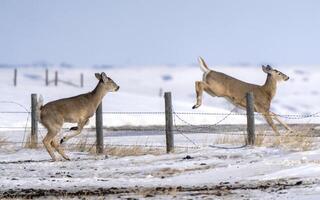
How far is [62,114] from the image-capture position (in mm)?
16922

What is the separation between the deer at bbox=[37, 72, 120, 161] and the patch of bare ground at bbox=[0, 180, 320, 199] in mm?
5284

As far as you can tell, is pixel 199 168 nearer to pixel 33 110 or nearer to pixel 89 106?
pixel 89 106

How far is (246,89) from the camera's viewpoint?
21219 mm

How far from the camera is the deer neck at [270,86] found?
2166 centimetres

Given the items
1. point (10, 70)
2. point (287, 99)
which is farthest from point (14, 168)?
point (287, 99)

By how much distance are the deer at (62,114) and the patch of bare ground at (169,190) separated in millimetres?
5284

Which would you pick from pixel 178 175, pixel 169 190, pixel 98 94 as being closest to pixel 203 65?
pixel 98 94

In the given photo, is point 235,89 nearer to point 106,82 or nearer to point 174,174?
point 106,82

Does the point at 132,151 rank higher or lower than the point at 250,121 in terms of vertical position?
lower

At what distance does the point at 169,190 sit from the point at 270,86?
11.5 meters

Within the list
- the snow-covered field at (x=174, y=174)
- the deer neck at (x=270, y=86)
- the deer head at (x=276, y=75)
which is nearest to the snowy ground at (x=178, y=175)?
Answer: the snow-covered field at (x=174, y=174)

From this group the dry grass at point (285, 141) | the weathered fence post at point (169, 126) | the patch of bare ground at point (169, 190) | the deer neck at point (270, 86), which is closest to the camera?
the patch of bare ground at point (169, 190)

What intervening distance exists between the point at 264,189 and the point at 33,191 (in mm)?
3245

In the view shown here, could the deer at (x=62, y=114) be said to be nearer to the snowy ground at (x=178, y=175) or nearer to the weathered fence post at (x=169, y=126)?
the snowy ground at (x=178, y=175)
